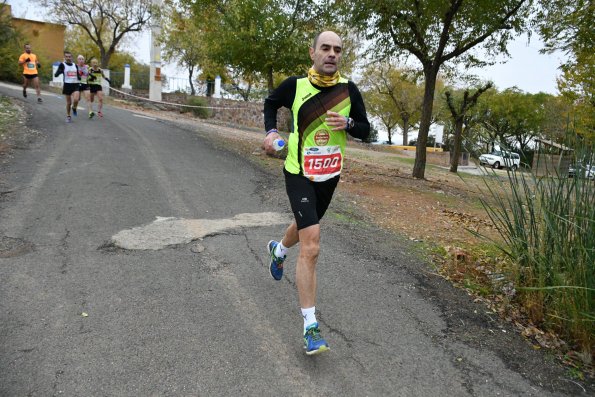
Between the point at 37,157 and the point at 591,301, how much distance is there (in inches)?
344

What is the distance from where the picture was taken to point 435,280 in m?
4.90

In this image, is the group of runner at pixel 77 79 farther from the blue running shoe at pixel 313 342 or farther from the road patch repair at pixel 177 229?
the blue running shoe at pixel 313 342

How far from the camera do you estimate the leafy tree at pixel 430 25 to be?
37.9 feet

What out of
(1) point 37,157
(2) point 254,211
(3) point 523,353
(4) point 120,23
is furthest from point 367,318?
(4) point 120,23

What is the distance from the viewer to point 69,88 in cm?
1277

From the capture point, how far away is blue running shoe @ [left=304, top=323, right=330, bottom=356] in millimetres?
3053

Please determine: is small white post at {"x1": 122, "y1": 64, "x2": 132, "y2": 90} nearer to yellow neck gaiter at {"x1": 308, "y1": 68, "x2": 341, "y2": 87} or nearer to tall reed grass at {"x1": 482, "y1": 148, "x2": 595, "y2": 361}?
yellow neck gaiter at {"x1": 308, "y1": 68, "x2": 341, "y2": 87}

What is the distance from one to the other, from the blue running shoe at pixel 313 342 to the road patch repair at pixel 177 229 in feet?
7.72

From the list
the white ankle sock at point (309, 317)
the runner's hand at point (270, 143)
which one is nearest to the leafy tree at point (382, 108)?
the runner's hand at point (270, 143)

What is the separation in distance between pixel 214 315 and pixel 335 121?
67.5 inches

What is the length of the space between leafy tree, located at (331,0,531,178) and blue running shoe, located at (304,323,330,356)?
29.5 ft

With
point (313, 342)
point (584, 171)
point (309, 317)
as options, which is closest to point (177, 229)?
point (309, 317)

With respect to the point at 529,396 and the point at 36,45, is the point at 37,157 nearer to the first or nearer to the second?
the point at 529,396

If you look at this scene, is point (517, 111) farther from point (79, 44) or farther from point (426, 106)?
point (79, 44)
